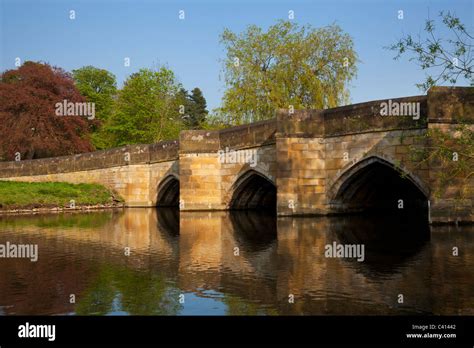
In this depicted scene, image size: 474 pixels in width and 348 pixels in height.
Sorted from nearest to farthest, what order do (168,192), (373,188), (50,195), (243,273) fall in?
(243,273) < (373,188) < (50,195) < (168,192)

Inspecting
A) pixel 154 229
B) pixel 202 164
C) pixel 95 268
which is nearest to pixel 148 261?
pixel 95 268

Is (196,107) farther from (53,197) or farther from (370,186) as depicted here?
(370,186)

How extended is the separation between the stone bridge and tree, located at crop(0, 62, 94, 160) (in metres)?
14.4

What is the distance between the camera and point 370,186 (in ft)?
71.9

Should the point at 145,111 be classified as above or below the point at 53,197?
above

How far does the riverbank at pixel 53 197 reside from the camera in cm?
2928

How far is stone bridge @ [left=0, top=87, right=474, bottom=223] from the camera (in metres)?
16.4

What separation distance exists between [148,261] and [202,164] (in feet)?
47.8

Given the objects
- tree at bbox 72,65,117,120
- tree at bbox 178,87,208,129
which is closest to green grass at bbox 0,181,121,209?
tree at bbox 72,65,117,120

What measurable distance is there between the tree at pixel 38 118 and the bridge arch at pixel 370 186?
2834 centimetres

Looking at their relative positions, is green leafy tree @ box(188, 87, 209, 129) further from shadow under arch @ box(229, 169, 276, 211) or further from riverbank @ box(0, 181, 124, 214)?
shadow under arch @ box(229, 169, 276, 211)

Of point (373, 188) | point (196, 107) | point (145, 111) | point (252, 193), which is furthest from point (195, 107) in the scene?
point (373, 188)

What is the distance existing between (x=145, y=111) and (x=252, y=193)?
20.7 meters
